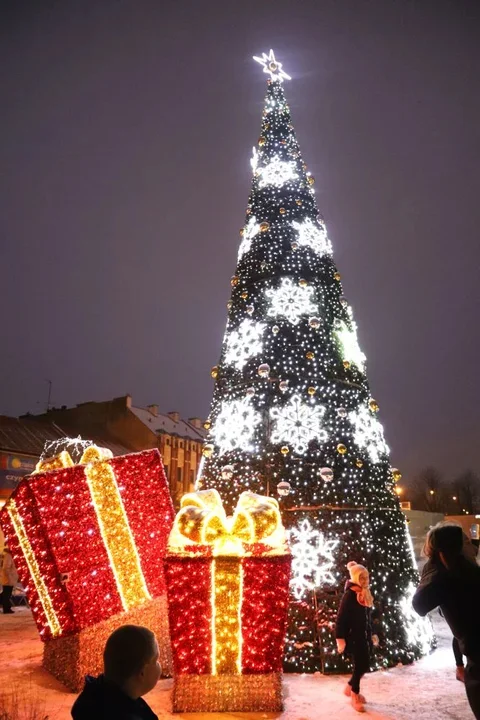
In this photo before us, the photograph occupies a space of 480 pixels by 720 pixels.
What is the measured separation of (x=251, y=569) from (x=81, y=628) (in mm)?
1896

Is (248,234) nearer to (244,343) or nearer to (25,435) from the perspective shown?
(244,343)

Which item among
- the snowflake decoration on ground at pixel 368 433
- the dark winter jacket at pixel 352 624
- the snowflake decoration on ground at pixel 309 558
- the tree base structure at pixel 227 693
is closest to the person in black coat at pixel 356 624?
the dark winter jacket at pixel 352 624

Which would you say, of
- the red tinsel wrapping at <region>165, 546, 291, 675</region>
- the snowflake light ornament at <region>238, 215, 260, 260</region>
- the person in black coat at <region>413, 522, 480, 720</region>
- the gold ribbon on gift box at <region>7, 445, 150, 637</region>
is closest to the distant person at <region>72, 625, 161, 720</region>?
the person in black coat at <region>413, 522, 480, 720</region>

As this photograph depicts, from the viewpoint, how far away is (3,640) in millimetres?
7344

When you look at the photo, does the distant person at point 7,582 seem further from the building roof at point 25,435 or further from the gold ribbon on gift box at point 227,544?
the building roof at point 25,435

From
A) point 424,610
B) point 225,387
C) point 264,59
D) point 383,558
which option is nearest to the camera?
point 424,610

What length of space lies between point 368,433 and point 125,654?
537 centimetres

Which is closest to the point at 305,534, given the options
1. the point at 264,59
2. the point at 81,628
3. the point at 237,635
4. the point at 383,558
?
the point at 383,558

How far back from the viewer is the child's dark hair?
69.9 inches

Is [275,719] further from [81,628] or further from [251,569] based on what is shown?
[81,628]

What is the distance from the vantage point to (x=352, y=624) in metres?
4.89

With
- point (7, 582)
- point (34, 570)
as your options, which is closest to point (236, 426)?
point (34, 570)

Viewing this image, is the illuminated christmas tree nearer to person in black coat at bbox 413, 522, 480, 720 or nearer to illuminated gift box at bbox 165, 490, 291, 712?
illuminated gift box at bbox 165, 490, 291, 712

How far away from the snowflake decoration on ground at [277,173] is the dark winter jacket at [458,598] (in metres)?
6.84
